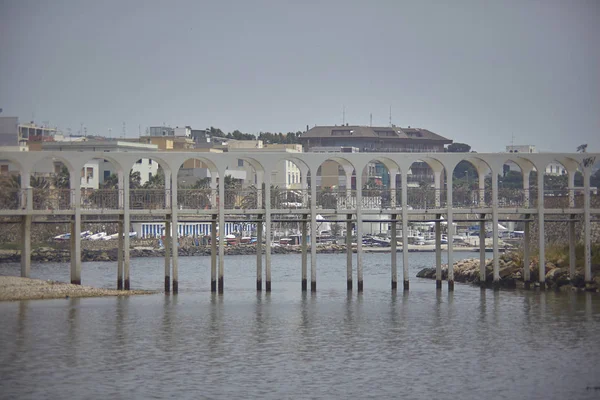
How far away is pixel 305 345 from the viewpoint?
3950 cm

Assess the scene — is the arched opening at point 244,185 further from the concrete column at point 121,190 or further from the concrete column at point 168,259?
the concrete column at point 121,190

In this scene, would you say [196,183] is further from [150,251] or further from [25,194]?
[25,194]

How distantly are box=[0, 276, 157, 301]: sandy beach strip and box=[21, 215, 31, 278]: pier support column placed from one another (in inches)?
31.2

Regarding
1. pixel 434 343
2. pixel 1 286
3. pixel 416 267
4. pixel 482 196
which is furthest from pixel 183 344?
pixel 416 267

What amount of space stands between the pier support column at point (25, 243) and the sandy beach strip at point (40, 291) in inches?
31.2

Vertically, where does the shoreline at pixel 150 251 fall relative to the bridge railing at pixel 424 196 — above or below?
below

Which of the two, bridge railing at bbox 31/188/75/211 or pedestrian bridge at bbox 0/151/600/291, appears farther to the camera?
bridge railing at bbox 31/188/75/211

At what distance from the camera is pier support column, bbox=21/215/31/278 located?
51875mm


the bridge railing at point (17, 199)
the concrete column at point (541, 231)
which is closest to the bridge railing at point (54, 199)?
the bridge railing at point (17, 199)

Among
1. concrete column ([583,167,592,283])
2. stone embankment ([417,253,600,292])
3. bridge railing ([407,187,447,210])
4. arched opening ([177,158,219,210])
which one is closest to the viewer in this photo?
concrete column ([583,167,592,283])

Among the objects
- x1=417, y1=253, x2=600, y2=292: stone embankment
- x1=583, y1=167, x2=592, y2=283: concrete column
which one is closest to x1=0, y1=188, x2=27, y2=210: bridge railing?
x1=417, y1=253, x2=600, y2=292: stone embankment

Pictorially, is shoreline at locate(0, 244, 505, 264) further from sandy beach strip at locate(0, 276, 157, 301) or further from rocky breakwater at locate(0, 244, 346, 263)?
sandy beach strip at locate(0, 276, 157, 301)

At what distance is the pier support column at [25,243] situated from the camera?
5188cm

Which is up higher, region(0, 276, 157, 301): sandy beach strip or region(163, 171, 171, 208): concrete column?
region(163, 171, 171, 208): concrete column
